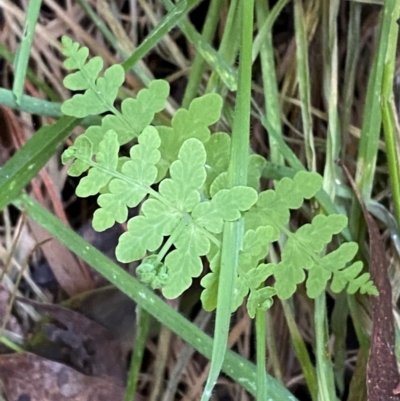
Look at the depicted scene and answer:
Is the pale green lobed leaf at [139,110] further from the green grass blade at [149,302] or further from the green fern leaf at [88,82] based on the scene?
the green grass blade at [149,302]

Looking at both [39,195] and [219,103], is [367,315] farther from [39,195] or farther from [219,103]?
[39,195]

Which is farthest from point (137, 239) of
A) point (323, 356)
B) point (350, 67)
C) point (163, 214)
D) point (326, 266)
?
point (350, 67)

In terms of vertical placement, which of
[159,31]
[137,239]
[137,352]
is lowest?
[137,352]

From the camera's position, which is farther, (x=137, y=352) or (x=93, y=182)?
(x=137, y=352)

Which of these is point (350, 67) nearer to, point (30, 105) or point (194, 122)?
point (194, 122)

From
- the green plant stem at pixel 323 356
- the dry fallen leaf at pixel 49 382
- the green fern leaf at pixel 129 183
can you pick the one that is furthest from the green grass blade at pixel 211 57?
the dry fallen leaf at pixel 49 382

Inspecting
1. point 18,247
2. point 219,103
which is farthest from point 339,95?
point 18,247

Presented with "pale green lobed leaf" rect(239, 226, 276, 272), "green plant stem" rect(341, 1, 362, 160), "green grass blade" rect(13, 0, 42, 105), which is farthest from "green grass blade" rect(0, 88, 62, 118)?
"green plant stem" rect(341, 1, 362, 160)
